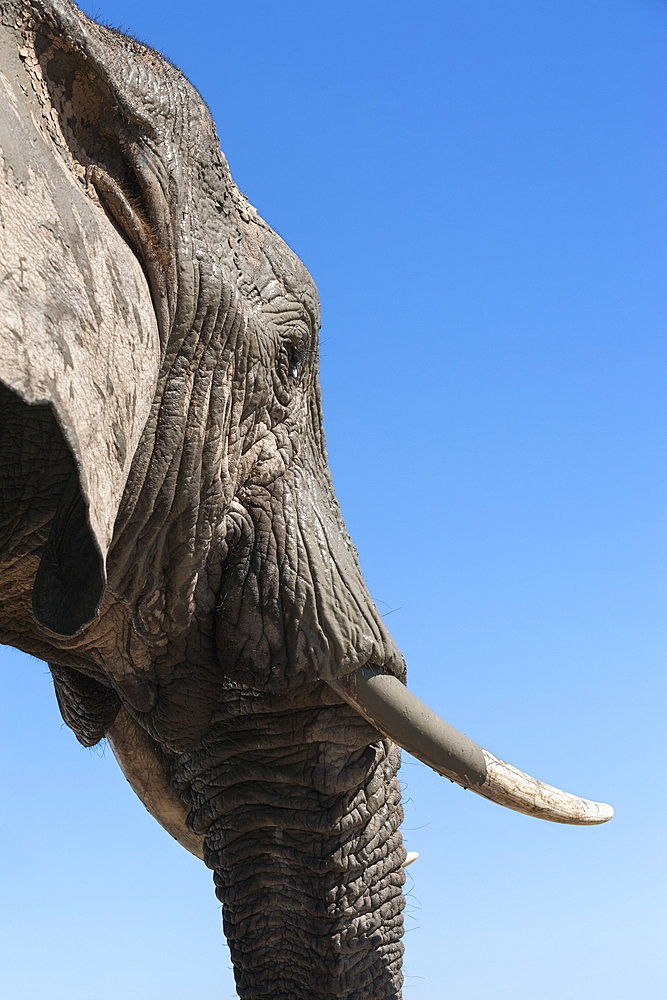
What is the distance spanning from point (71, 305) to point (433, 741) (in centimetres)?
114

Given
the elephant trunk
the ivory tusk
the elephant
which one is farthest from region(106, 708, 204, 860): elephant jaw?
the ivory tusk

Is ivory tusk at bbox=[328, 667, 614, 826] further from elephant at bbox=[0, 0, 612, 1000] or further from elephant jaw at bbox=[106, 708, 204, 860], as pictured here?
elephant jaw at bbox=[106, 708, 204, 860]

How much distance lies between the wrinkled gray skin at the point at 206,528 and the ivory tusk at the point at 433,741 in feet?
0.20

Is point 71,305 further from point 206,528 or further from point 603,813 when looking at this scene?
point 603,813

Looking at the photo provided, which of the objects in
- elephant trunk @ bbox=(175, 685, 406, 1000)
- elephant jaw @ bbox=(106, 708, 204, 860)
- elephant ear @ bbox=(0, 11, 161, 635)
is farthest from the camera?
elephant jaw @ bbox=(106, 708, 204, 860)

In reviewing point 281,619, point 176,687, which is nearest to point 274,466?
point 281,619

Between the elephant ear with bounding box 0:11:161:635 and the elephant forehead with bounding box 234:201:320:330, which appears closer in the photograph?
the elephant ear with bounding box 0:11:161:635

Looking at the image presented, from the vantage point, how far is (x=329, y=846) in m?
2.70

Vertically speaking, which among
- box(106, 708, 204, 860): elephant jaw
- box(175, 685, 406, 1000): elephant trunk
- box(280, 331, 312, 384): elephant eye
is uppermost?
box(280, 331, 312, 384): elephant eye

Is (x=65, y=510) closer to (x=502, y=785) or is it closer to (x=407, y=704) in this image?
(x=407, y=704)

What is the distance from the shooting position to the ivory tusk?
261cm

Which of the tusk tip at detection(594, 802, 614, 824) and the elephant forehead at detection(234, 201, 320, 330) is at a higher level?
the elephant forehead at detection(234, 201, 320, 330)

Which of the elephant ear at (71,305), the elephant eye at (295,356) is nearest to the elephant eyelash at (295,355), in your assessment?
the elephant eye at (295,356)

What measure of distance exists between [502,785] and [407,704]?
0.24m
